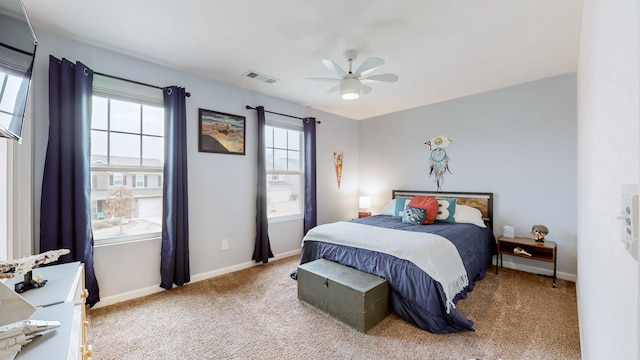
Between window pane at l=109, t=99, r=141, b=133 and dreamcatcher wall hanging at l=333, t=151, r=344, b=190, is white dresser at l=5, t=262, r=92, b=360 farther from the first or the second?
dreamcatcher wall hanging at l=333, t=151, r=344, b=190

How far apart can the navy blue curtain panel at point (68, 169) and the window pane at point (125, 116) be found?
0.89ft

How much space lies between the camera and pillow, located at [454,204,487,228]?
3461 millimetres

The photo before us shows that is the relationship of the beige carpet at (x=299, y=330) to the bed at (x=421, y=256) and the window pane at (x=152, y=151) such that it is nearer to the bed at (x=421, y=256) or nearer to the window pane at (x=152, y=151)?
the bed at (x=421, y=256)

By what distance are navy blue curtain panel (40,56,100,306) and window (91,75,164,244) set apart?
0.64 ft

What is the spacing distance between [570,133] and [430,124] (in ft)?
5.50

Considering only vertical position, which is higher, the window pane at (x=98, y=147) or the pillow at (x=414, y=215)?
the window pane at (x=98, y=147)

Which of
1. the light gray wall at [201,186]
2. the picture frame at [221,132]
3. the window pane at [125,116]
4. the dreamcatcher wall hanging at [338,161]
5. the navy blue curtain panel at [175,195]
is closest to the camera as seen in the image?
the light gray wall at [201,186]

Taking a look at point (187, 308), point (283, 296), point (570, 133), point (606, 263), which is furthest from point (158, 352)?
point (570, 133)

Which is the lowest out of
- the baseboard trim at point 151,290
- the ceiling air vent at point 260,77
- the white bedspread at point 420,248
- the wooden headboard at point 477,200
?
the baseboard trim at point 151,290

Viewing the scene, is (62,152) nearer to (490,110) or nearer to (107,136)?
(107,136)

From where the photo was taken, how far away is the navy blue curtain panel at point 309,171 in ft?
14.1

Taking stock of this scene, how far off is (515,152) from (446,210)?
1.18 meters

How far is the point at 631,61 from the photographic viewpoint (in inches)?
20.2

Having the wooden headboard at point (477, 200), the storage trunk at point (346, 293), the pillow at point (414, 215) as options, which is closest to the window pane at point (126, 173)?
the storage trunk at point (346, 293)
